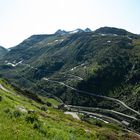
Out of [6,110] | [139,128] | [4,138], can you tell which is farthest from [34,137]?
[139,128]

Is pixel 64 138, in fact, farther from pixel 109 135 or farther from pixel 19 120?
pixel 109 135

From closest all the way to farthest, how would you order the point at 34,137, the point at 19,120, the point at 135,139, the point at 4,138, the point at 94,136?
the point at 4,138 → the point at 34,137 → the point at 19,120 → the point at 94,136 → the point at 135,139

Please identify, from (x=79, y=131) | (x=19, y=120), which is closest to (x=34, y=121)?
(x=19, y=120)

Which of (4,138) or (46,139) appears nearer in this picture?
(4,138)

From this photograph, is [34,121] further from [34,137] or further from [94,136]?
[94,136]

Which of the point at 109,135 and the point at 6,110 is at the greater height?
the point at 6,110

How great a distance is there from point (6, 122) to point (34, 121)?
3.34 meters

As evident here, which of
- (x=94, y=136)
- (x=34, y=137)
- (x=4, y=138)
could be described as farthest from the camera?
(x=94, y=136)

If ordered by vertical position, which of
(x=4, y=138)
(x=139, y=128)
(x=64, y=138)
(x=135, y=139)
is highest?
(x=4, y=138)

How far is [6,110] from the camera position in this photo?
77.4ft

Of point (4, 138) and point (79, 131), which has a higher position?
point (4, 138)

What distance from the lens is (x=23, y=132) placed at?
1772cm

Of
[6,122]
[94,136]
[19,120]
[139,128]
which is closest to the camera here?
[6,122]

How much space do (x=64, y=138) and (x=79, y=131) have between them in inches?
314
